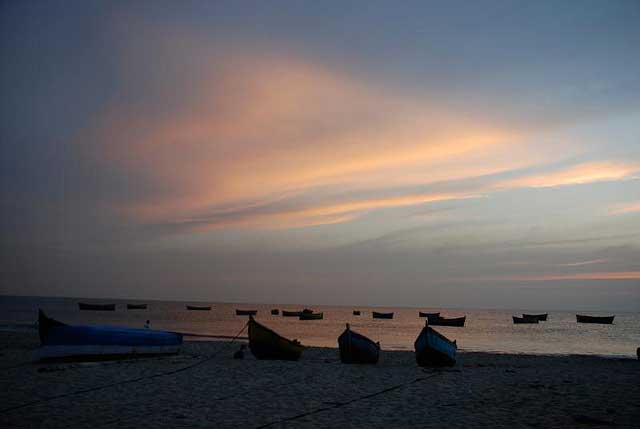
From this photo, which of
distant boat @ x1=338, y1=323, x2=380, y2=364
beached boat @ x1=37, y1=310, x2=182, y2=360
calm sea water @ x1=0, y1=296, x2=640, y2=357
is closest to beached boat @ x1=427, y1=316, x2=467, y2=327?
calm sea water @ x1=0, y1=296, x2=640, y2=357

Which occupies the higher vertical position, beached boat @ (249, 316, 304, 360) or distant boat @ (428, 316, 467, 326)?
beached boat @ (249, 316, 304, 360)

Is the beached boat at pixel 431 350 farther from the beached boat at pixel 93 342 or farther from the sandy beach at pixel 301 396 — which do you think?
the beached boat at pixel 93 342

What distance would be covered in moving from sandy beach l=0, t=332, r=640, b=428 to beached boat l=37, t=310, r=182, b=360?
657 mm

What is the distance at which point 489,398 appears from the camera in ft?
43.3

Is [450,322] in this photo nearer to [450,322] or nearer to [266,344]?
[450,322]

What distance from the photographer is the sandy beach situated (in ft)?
34.1

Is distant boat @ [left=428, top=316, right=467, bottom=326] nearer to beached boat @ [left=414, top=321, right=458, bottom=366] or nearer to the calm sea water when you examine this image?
the calm sea water

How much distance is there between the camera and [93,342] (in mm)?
19875

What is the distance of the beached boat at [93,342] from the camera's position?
1903 cm

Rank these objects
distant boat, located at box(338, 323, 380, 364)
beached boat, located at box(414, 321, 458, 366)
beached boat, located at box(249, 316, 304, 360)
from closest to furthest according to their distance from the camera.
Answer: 1. beached boat, located at box(414, 321, 458, 366)
2. distant boat, located at box(338, 323, 380, 364)
3. beached boat, located at box(249, 316, 304, 360)

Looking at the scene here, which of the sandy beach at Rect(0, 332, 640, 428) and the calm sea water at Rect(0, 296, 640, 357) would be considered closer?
the sandy beach at Rect(0, 332, 640, 428)

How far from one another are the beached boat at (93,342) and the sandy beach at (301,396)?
0.66 meters

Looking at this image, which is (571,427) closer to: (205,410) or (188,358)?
(205,410)

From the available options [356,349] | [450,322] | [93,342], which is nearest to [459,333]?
[450,322]
